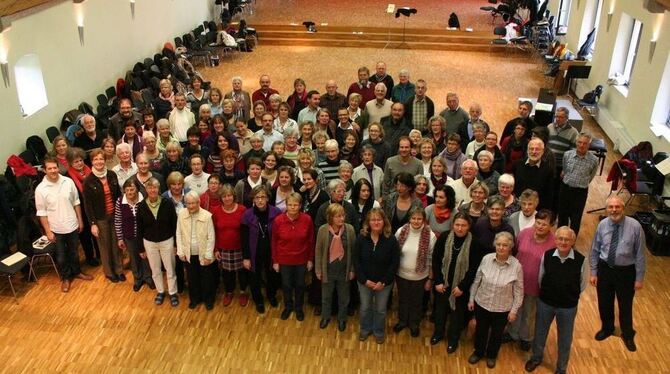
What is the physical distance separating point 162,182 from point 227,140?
90cm

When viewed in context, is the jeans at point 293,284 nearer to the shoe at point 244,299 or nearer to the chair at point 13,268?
the shoe at point 244,299

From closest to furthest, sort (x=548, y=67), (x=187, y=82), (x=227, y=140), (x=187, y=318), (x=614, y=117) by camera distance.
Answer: (x=187, y=318) < (x=227, y=140) < (x=614, y=117) < (x=187, y=82) < (x=548, y=67)

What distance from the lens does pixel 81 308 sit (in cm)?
630

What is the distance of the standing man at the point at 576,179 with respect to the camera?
675 cm

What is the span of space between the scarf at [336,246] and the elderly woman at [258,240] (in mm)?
616

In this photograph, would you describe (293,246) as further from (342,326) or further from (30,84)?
(30,84)

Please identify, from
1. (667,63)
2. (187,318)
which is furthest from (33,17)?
(667,63)

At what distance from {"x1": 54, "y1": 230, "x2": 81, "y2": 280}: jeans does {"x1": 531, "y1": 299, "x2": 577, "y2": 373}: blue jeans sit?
4873 millimetres

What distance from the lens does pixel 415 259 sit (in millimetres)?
5340

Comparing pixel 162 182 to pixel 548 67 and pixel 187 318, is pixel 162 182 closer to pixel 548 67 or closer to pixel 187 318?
pixel 187 318

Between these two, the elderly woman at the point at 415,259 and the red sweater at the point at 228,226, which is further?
the red sweater at the point at 228,226

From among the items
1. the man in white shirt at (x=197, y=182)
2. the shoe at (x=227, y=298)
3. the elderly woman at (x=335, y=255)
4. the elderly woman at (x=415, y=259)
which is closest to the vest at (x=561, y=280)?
the elderly woman at (x=415, y=259)

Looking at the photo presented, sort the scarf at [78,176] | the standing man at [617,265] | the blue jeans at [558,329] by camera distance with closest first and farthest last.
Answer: the blue jeans at [558,329]
the standing man at [617,265]
the scarf at [78,176]

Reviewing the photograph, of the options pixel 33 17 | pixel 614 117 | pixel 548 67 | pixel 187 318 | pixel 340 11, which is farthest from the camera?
pixel 340 11
